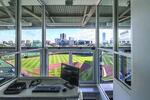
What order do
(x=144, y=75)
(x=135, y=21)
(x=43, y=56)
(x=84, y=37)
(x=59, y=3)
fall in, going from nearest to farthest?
(x=144, y=75), (x=135, y=21), (x=59, y=3), (x=43, y=56), (x=84, y=37)

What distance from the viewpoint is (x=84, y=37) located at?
6.59 m

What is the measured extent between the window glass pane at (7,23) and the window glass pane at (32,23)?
1060 mm

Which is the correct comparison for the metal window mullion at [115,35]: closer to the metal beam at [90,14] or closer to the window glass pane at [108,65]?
the window glass pane at [108,65]

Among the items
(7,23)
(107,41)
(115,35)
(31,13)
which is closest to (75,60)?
(31,13)

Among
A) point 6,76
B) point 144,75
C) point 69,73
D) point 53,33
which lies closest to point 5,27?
point 6,76

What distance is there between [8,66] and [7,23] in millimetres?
897

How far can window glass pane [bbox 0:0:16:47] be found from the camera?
13.4ft

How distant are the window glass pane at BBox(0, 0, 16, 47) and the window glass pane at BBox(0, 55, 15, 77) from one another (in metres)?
0.33

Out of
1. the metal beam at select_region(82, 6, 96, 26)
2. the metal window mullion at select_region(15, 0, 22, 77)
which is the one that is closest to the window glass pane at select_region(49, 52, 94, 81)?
the metal beam at select_region(82, 6, 96, 26)

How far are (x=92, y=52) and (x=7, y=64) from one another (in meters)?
2.92

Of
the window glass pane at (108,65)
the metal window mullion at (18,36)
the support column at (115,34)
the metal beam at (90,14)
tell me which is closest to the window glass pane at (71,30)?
the metal beam at (90,14)

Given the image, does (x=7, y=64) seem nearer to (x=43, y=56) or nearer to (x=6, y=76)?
(x=6, y=76)

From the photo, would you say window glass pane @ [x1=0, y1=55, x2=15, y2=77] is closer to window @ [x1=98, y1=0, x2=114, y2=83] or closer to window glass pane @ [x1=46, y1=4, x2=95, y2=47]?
window @ [x1=98, y1=0, x2=114, y2=83]

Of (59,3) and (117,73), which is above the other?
(59,3)
